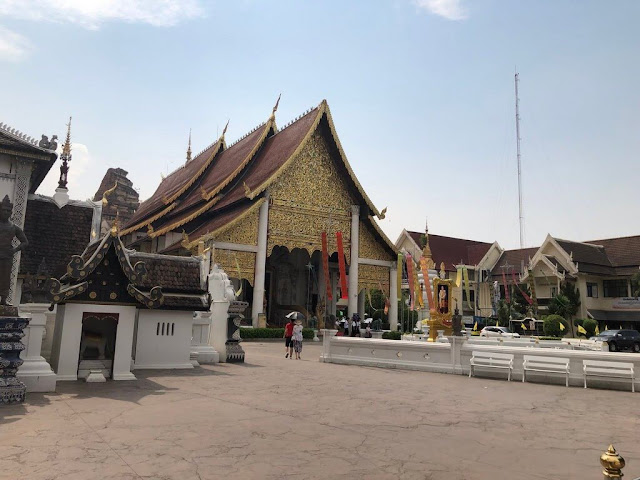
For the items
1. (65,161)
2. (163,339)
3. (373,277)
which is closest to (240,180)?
(373,277)

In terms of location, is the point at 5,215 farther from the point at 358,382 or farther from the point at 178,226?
the point at 178,226

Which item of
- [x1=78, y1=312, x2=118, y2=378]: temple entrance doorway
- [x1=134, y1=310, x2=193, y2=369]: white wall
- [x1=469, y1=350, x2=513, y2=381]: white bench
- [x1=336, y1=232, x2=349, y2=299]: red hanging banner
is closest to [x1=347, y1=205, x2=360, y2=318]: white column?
[x1=336, y1=232, x2=349, y2=299]: red hanging banner

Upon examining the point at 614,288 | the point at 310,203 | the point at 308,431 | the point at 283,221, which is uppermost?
the point at 310,203

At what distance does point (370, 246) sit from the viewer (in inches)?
1028

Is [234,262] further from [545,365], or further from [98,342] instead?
[545,365]

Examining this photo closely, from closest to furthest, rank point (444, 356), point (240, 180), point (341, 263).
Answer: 1. point (444, 356)
2. point (341, 263)
3. point (240, 180)

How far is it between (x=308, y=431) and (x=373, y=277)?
20687 millimetres

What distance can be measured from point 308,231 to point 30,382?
1740 centimetres

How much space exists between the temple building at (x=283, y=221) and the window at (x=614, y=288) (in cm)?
1844

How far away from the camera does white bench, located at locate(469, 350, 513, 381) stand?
35.6 feet

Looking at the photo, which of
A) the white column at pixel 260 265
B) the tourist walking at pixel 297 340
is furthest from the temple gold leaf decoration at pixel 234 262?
the tourist walking at pixel 297 340

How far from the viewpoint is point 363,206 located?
85.5 ft

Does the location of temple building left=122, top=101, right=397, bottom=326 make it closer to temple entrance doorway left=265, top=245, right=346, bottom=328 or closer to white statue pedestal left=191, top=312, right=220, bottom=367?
temple entrance doorway left=265, top=245, right=346, bottom=328

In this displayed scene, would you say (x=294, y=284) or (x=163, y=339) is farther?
(x=294, y=284)
